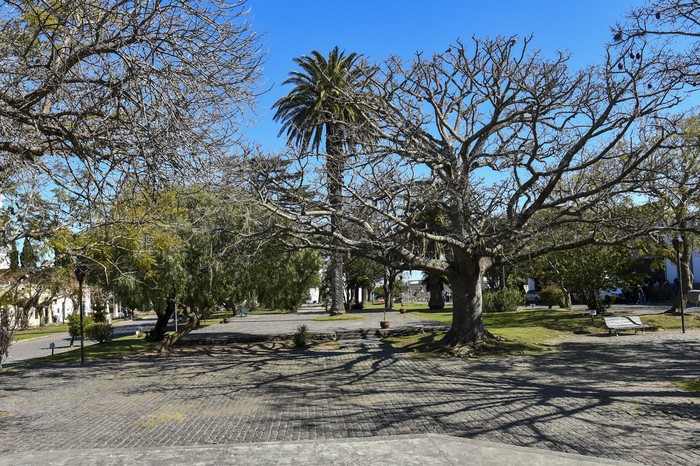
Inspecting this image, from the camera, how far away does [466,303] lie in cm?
1872

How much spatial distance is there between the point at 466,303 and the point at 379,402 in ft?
28.8

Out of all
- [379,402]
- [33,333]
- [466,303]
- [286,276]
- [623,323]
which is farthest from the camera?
[33,333]

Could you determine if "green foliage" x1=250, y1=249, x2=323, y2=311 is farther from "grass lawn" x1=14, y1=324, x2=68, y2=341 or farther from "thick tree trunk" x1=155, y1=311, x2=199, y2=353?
"grass lawn" x1=14, y1=324, x2=68, y2=341

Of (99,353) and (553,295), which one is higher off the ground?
(553,295)

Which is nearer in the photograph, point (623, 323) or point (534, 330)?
point (623, 323)

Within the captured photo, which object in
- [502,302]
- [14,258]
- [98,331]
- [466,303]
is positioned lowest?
[98,331]

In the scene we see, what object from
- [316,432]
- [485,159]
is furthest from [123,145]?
[485,159]

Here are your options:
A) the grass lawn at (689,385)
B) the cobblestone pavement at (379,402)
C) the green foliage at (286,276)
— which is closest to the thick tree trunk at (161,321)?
the green foliage at (286,276)

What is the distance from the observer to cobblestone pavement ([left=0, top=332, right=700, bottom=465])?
315 inches

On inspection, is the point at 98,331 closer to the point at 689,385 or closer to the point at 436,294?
the point at 689,385

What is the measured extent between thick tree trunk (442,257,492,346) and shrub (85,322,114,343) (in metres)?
18.4

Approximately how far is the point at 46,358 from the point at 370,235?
50.2 ft

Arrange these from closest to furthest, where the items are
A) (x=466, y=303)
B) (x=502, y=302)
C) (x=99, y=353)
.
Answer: (x=466, y=303), (x=99, y=353), (x=502, y=302)

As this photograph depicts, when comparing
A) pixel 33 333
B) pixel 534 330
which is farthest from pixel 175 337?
pixel 33 333
